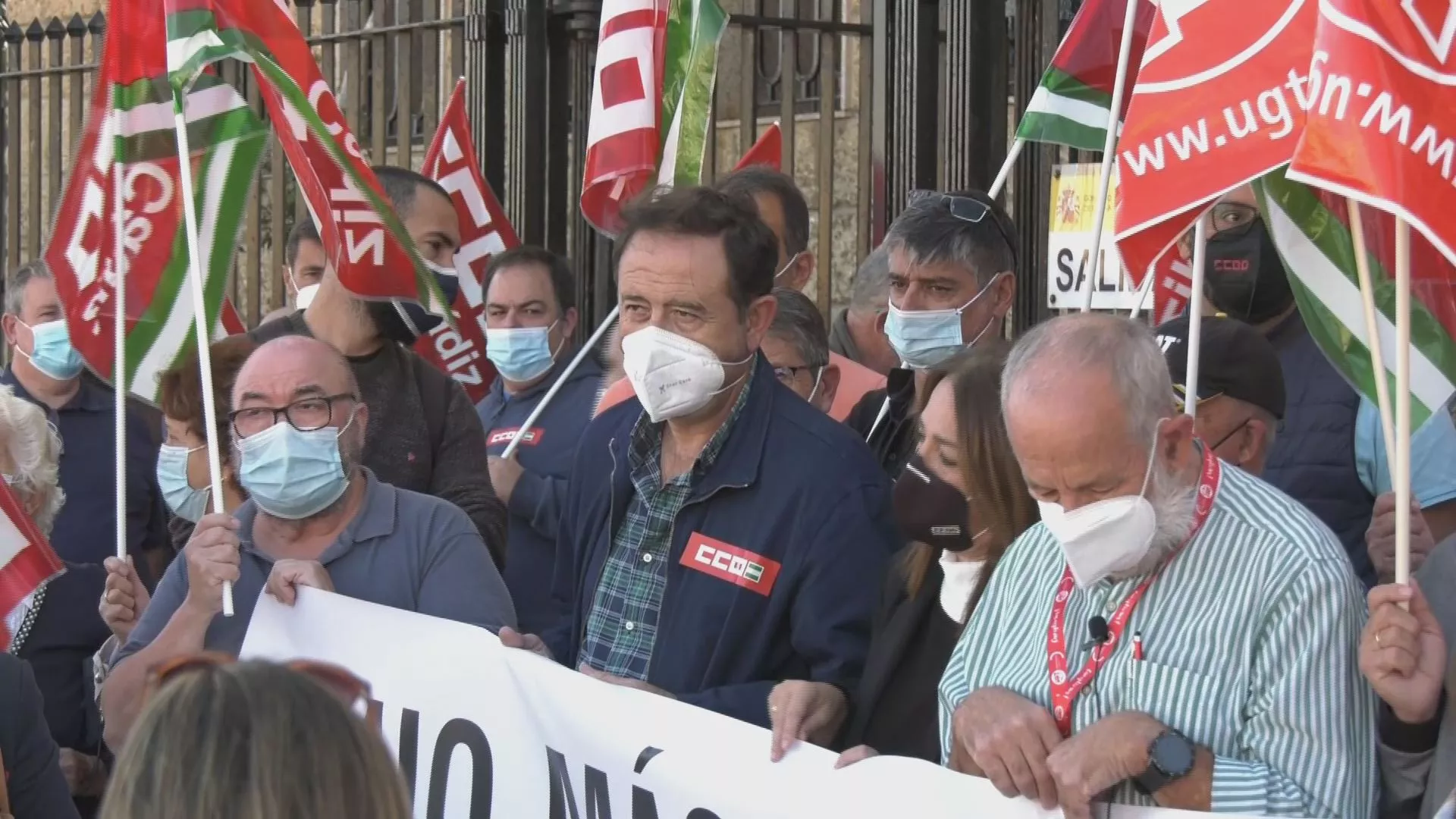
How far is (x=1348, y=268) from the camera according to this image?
3258mm

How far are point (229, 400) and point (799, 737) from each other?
6.35 feet

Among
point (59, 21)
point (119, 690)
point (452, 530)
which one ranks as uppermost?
point (59, 21)

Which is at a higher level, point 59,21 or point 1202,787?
point 59,21

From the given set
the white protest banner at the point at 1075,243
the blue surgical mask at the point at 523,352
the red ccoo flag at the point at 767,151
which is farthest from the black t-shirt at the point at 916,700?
the red ccoo flag at the point at 767,151

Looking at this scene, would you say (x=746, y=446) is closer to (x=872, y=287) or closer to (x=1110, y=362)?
(x=1110, y=362)

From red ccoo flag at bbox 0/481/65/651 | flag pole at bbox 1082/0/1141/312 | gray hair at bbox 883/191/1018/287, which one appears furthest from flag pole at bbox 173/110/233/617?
flag pole at bbox 1082/0/1141/312

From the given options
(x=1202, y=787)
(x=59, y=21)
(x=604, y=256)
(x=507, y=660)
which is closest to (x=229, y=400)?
(x=507, y=660)

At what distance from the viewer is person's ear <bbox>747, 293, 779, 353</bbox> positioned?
3711mm

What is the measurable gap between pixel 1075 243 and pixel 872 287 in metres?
1.05

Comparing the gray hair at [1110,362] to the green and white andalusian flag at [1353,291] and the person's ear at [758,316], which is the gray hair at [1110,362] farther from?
the person's ear at [758,316]

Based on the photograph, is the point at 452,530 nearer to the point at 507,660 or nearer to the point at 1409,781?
the point at 507,660

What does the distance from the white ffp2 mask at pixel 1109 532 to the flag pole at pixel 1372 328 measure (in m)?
0.46

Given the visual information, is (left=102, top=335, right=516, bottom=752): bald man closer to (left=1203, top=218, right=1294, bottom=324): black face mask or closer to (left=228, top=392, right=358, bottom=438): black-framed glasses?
(left=228, top=392, right=358, bottom=438): black-framed glasses

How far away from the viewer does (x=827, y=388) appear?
17.4 ft
